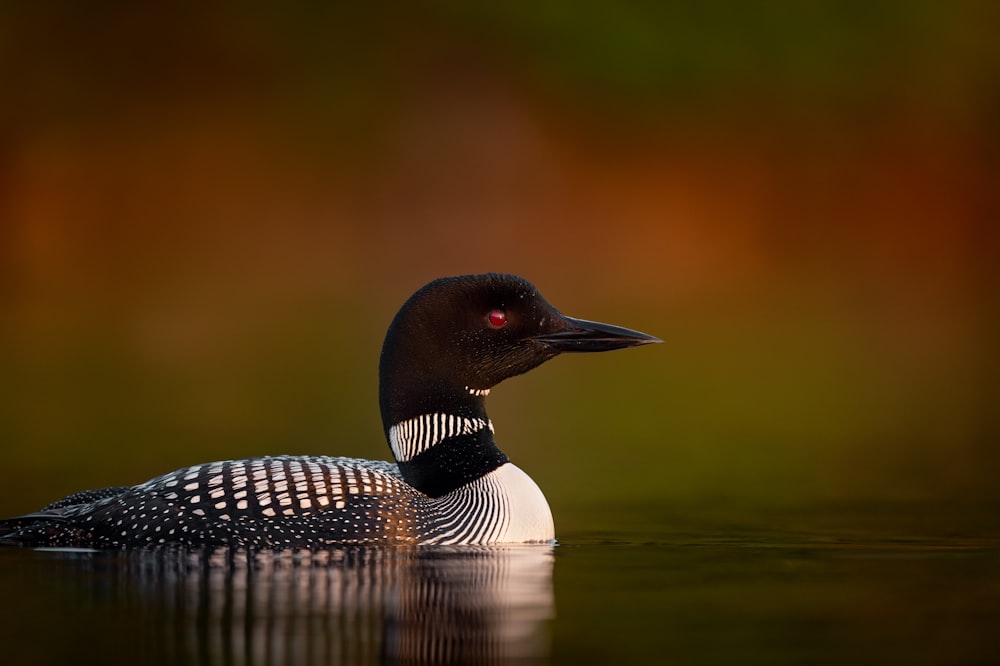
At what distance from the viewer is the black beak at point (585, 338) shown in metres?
5.39

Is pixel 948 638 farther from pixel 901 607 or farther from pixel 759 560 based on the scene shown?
pixel 759 560

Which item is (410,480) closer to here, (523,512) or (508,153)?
(523,512)

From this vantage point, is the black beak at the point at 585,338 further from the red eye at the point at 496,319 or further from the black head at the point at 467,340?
the red eye at the point at 496,319

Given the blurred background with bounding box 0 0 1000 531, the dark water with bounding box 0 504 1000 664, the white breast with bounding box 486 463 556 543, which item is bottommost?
the dark water with bounding box 0 504 1000 664

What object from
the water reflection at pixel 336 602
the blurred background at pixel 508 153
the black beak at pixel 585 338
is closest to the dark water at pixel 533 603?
the water reflection at pixel 336 602

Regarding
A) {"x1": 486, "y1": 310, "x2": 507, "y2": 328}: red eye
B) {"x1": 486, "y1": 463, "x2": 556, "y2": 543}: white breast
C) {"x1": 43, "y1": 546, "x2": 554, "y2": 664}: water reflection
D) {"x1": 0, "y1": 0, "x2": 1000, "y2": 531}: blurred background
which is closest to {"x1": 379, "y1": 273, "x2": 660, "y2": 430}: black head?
{"x1": 486, "y1": 310, "x2": 507, "y2": 328}: red eye

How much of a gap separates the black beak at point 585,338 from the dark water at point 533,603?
620 mm

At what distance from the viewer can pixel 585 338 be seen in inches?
214

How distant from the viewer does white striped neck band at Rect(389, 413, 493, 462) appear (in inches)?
209

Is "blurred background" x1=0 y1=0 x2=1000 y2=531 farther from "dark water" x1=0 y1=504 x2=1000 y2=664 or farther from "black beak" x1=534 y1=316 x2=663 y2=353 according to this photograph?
"dark water" x1=0 y1=504 x2=1000 y2=664

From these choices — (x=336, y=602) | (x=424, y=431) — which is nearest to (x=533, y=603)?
(x=336, y=602)

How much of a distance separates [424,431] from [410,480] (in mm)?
164

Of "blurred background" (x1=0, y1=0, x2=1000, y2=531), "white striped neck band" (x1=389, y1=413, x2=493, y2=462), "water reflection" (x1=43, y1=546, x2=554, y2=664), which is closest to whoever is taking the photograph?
"water reflection" (x1=43, y1=546, x2=554, y2=664)

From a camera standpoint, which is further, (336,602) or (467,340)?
(467,340)
